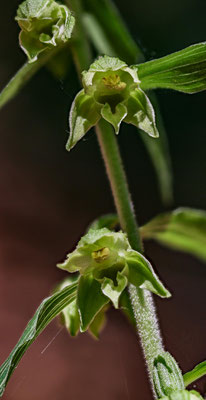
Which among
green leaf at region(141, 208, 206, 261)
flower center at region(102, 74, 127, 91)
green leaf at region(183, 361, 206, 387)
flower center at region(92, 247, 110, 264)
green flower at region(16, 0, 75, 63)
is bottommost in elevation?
green leaf at region(141, 208, 206, 261)

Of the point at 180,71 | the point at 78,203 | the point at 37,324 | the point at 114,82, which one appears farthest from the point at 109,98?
the point at 78,203

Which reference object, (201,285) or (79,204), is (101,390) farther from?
(79,204)

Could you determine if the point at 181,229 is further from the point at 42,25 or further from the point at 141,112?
the point at 42,25

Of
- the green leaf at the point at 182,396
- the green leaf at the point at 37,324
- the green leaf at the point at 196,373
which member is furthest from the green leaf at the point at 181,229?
the green leaf at the point at 182,396

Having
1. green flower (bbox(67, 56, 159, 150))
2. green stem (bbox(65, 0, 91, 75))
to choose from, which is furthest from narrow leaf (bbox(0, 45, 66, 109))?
green flower (bbox(67, 56, 159, 150))

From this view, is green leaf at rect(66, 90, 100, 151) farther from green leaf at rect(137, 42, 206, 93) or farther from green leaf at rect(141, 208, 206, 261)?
green leaf at rect(141, 208, 206, 261)

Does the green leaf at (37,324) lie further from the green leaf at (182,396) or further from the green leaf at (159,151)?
the green leaf at (159,151)

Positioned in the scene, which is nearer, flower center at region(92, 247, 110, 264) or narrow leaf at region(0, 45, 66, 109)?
flower center at region(92, 247, 110, 264)
